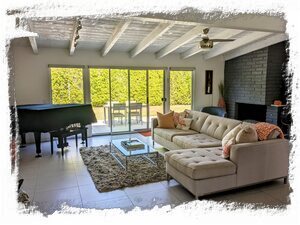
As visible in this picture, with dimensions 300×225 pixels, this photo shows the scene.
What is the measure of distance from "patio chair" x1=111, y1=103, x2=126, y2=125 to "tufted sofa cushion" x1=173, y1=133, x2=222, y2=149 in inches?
112

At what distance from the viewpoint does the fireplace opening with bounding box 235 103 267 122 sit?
6645 mm

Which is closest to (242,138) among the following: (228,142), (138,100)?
(228,142)

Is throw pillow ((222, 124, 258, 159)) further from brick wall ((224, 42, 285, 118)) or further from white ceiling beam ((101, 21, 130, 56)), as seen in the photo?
brick wall ((224, 42, 285, 118))

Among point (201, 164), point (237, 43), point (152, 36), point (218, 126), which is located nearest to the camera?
point (201, 164)

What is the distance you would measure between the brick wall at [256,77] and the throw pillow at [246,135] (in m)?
3.57

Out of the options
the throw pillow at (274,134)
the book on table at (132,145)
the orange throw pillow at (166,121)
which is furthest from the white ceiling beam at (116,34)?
the throw pillow at (274,134)

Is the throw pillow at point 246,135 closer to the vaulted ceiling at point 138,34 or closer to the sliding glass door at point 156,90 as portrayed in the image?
the vaulted ceiling at point 138,34

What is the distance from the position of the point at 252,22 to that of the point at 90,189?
3.49 metres

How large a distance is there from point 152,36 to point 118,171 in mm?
2994

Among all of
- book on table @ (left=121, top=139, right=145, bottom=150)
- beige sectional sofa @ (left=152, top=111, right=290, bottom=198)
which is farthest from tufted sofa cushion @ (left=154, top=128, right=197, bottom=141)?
beige sectional sofa @ (left=152, top=111, right=290, bottom=198)

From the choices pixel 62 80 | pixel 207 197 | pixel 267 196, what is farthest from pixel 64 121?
pixel 267 196

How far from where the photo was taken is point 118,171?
3.61m

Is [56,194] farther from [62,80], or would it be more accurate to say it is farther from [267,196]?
[62,80]

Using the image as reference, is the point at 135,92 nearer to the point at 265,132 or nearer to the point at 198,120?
the point at 198,120
